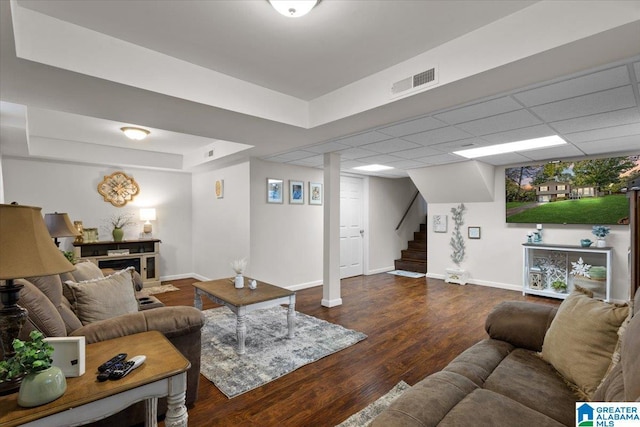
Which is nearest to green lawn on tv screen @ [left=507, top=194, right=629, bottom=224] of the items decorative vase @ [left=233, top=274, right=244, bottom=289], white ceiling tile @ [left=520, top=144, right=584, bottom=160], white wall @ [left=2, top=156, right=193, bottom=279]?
white ceiling tile @ [left=520, top=144, right=584, bottom=160]

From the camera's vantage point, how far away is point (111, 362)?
4.65 feet

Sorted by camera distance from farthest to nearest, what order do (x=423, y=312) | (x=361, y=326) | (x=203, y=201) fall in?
(x=203, y=201)
(x=423, y=312)
(x=361, y=326)

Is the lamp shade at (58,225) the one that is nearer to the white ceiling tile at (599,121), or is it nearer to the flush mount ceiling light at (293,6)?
the flush mount ceiling light at (293,6)

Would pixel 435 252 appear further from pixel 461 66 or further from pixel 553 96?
pixel 461 66

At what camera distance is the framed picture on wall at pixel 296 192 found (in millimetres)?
5660

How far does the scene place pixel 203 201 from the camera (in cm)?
667

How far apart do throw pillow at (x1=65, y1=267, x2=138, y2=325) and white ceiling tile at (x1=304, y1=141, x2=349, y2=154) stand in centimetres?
285

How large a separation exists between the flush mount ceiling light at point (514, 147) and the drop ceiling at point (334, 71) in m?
0.21

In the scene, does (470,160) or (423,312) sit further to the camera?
(470,160)

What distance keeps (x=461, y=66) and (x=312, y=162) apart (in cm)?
346

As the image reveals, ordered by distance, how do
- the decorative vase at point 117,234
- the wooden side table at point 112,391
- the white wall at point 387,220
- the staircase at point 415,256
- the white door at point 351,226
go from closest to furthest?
the wooden side table at point 112,391 < the decorative vase at point 117,234 < the white door at point 351,226 < the white wall at point 387,220 < the staircase at point 415,256

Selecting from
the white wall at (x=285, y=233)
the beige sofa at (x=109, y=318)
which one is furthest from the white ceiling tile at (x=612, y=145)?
the beige sofa at (x=109, y=318)

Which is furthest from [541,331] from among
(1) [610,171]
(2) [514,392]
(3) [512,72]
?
(1) [610,171]

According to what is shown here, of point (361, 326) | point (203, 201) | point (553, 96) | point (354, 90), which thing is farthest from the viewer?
point (203, 201)
